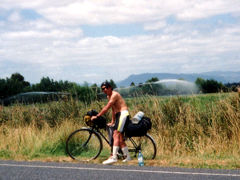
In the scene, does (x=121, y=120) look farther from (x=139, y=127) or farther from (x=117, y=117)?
(x=139, y=127)

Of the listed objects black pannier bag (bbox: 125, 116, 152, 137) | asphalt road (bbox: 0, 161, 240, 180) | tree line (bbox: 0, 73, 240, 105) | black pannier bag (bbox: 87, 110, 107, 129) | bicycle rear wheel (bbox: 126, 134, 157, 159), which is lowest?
asphalt road (bbox: 0, 161, 240, 180)

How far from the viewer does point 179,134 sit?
11.2 meters

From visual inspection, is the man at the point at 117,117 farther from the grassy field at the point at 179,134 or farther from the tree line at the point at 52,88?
the tree line at the point at 52,88

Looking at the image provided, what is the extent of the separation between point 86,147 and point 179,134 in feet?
9.95

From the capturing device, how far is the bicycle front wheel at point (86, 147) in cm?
948

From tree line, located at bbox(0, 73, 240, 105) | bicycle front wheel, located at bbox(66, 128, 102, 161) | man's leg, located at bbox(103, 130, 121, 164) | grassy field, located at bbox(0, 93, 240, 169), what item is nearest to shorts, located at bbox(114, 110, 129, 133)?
man's leg, located at bbox(103, 130, 121, 164)

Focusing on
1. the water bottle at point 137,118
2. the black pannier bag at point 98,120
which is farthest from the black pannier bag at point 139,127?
the black pannier bag at point 98,120

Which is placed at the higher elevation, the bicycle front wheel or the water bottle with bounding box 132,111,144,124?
the water bottle with bounding box 132,111,144,124

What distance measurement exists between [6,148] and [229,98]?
25.2 ft

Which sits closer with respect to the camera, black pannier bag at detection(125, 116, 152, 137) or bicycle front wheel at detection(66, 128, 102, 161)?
black pannier bag at detection(125, 116, 152, 137)

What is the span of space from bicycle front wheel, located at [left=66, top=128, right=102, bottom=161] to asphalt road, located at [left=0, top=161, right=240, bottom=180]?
74cm

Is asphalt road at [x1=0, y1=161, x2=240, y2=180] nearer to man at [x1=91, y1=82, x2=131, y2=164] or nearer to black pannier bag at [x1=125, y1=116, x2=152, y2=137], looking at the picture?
man at [x1=91, y1=82, x2=131, y2=164]

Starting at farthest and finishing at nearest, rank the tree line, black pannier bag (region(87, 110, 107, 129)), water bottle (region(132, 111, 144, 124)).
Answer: the tree line < black pannier bag (region(87, 110, 107, 129)) < water bottle (region(132, 111, 144, 124))

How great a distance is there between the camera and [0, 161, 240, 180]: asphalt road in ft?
23.8
